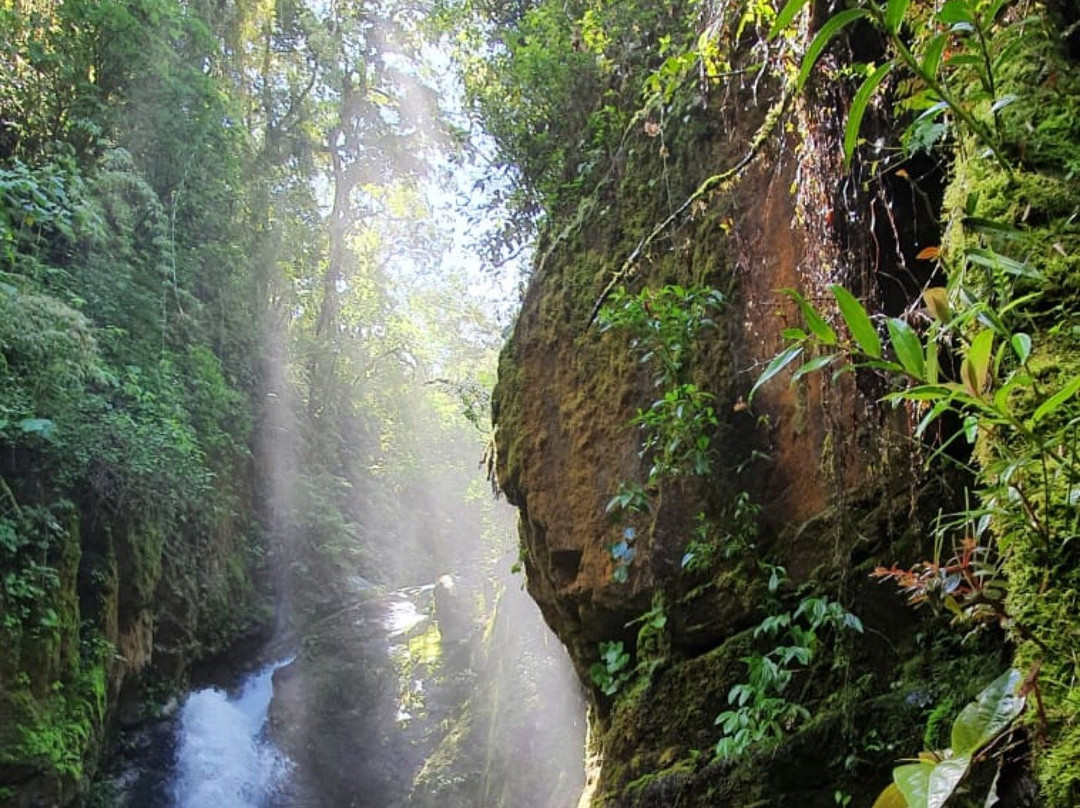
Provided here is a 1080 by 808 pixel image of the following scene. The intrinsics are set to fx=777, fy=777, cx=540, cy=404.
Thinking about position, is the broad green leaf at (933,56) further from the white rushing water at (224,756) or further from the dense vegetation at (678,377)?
the white rushing water at (224,756)

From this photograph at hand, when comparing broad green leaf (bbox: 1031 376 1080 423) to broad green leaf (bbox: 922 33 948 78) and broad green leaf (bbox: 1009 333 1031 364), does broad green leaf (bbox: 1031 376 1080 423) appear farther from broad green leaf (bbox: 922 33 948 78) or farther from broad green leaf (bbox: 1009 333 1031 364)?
broad green leaf (bbox: 922 33 948 78)

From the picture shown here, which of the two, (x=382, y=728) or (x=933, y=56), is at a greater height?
(x=933, y=56)

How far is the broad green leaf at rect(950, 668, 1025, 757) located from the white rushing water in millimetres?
9600

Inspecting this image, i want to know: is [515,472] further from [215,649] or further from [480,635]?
[215,649]

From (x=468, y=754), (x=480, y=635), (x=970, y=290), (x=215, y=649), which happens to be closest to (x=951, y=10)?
(x=970, y=290)

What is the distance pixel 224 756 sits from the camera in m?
9.41

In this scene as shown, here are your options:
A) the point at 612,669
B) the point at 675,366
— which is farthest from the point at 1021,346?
the point at 612,669

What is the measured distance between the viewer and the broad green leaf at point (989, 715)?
3.55ft

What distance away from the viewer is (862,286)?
2436 millimetres

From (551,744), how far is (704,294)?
4.96 metres

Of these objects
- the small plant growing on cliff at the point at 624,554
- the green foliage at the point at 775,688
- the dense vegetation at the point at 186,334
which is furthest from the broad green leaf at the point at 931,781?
the dense vegetation at the point at 186,334

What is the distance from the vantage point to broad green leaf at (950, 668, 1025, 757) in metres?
1.08

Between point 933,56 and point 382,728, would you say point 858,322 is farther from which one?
point 382,728

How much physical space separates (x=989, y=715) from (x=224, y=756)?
33.4ft
